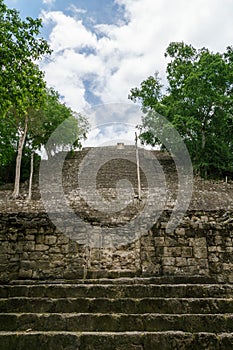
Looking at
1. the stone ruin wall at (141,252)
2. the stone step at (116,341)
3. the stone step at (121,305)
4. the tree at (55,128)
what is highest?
the tree at (55,128)

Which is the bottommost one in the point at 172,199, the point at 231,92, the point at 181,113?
the point at 172,199

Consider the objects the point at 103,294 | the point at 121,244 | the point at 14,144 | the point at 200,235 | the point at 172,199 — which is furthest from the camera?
the point at 14,144

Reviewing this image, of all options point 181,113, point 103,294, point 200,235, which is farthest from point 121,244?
point 181,113

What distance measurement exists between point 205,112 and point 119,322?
2046 cm

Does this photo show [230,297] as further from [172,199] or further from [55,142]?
[55,142]

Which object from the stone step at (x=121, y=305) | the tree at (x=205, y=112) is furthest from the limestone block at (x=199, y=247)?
the tree at (x=205, y=112)

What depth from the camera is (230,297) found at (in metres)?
4.00

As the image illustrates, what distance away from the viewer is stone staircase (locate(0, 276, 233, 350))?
2.93 m

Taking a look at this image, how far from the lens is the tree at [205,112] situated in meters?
20.8

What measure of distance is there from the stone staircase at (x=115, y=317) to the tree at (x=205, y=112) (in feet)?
58.0

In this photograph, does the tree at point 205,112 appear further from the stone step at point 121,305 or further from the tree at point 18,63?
the stone step at point 121,305

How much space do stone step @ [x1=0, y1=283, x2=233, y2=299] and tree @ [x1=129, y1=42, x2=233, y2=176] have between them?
17357mm

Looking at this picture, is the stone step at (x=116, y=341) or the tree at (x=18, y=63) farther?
the tree at (x=18, y=63)

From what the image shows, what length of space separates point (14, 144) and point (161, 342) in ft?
70.5
